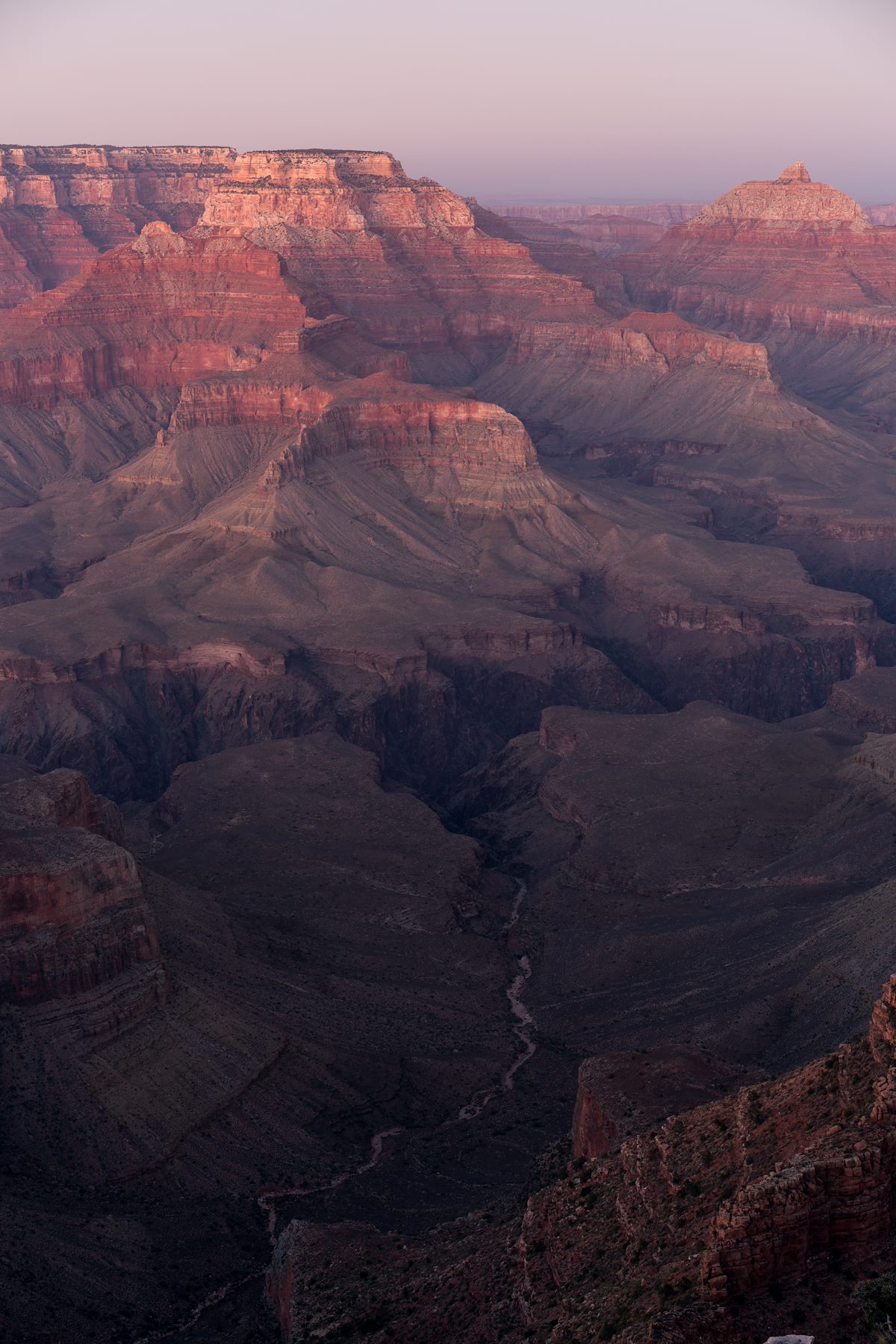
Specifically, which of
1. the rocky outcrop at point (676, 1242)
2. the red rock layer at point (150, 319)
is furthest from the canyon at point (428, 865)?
the red rock layer at point (150, 319)

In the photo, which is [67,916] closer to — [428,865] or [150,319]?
[428,865]

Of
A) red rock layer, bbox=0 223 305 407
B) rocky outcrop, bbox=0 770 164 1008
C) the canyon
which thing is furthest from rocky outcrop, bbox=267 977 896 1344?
red rock layer, bbox=0 223 305 407

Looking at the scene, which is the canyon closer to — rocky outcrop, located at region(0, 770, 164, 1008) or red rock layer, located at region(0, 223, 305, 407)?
rocky outcrop, located at region(0, 770, 164, 1008)

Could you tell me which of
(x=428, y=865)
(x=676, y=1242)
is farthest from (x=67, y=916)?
(x=676, y=1242)

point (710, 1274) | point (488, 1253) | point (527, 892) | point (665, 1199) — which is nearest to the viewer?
point (710, 1274)

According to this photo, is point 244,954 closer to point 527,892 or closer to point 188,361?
point 527,892

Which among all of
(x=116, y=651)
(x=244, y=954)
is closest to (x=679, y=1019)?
(x=244, y=954)
